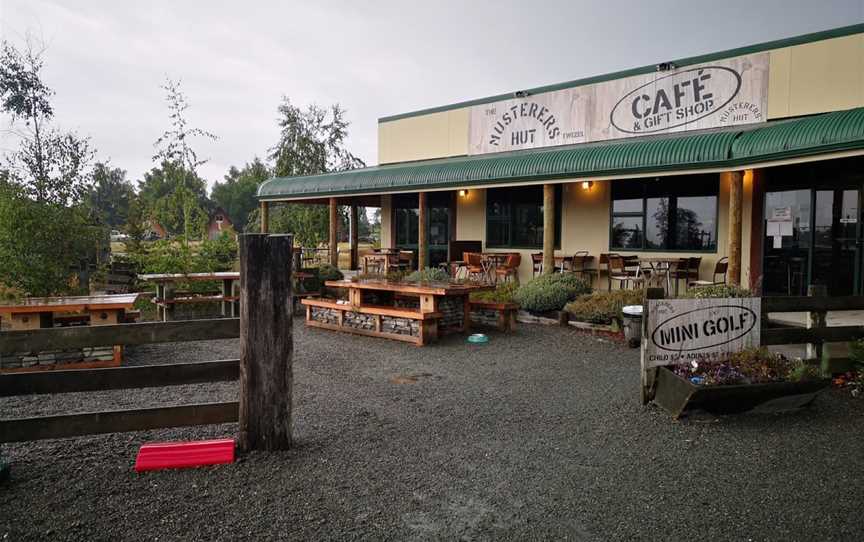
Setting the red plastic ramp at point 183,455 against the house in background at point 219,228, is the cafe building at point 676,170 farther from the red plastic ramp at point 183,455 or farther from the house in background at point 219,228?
the red plastic ramp at point 183,455

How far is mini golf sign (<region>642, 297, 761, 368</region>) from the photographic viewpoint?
16.8 feet

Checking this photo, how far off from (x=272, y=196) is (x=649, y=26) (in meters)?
13.4

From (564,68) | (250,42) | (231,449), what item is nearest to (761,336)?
(231,449)

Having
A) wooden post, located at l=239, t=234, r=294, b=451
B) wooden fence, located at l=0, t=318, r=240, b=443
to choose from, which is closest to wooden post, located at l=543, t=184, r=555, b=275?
wooden post, located at l=239, t=234, r=294, b=451

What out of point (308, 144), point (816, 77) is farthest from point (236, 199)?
point (816, 77)

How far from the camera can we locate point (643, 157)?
11125mm

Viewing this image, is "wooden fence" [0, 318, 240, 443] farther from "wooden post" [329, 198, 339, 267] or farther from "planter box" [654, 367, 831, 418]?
"wooden post" [329, 198, 339, 267]

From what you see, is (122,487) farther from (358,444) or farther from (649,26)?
(649,26)

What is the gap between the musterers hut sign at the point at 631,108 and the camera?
1270 cm

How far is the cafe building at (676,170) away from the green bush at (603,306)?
1.91 metres

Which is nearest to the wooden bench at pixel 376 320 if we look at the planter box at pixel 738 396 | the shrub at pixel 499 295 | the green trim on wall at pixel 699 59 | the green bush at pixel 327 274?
the shrub at pixel 499 295

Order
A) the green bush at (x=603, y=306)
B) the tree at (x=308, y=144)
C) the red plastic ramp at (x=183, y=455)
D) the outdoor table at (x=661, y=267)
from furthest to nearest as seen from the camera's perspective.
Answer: the tree at (x=308, y=144) → the outdoor table at (x=661, y=267) → the green bush at (x=603, y=306) → the red plastic ramp at (x=183, y=455)

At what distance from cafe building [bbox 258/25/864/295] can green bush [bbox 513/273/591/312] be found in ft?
3.69

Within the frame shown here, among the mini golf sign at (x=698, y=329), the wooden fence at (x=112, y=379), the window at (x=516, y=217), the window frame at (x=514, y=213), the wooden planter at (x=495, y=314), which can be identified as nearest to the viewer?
the wooden fence at (x=112, y=379)
